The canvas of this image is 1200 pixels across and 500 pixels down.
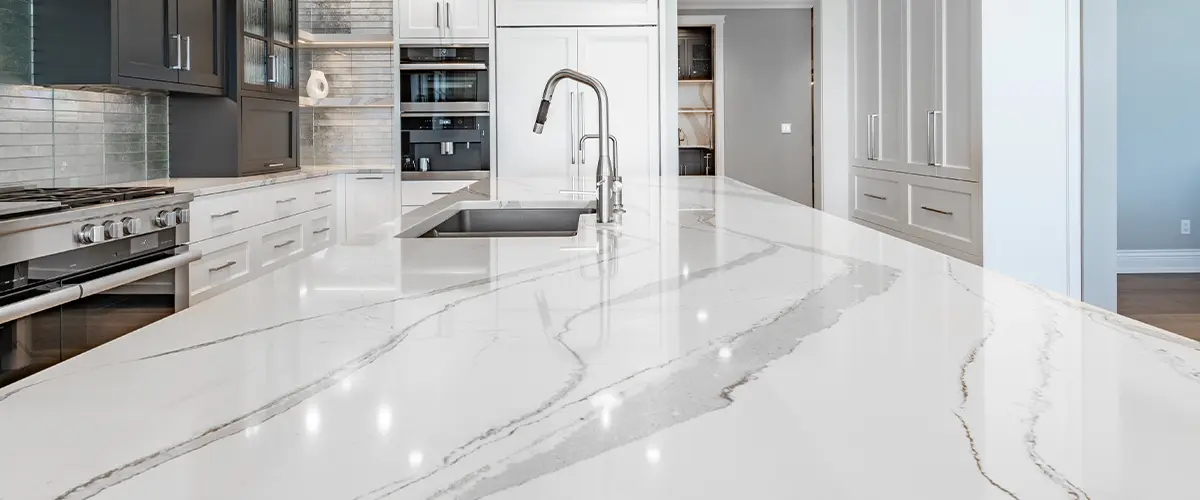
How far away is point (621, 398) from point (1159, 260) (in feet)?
22.9

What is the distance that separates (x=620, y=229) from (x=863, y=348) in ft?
3.81

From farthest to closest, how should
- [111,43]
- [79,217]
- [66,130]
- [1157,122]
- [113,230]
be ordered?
1. [1157,122]
2. [66,130]
3. [111,43]
4. [113,230]
5. [79,217]

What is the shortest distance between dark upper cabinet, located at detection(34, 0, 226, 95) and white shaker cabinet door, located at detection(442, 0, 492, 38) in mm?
1797

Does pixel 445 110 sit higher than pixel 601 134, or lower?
higher

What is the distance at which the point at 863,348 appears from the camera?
32.8 inches

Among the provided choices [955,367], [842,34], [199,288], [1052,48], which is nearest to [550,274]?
[955,367]

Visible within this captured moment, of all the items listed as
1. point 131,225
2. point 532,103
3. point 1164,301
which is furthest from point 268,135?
point 1164,301

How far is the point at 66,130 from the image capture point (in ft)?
12.1

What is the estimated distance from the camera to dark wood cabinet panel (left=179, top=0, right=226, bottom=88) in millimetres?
3979

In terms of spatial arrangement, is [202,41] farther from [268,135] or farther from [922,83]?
[922,83]

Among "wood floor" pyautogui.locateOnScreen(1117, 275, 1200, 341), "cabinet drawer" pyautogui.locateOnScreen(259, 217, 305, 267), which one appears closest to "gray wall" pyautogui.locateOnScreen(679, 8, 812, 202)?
"wood floor" pyautogui.locateOnScreen(1117, 275, 1200, 341)

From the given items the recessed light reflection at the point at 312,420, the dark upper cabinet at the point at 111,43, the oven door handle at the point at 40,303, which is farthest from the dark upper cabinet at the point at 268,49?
the recessed light reflection at the point at 312,420

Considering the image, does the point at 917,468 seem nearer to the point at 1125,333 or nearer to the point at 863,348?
the point at 863,348

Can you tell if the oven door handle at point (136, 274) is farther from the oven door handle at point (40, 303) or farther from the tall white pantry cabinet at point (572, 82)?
the tall white pantry cabinet at point (572, 82)
